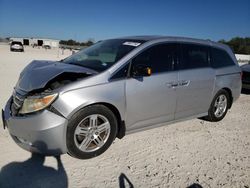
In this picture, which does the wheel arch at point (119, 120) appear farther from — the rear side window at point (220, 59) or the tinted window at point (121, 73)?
the rear side window at point (220, 59)

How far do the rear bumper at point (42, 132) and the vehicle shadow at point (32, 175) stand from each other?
0.70 feet

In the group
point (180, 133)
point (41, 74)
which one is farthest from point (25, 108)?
point (180, 133)

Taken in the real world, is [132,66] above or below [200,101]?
above

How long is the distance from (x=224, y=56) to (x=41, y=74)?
3.94 meters

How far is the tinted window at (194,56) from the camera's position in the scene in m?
4.31

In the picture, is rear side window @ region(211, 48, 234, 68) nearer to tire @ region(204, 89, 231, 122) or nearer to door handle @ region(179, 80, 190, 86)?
tire @ region(204, 89, 231, 122)

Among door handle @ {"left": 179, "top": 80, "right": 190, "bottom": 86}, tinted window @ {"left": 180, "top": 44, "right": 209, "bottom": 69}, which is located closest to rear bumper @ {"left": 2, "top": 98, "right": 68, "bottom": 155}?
door handle @ {"left": 179, "top": 80, "right": 190, "bottom": 86}

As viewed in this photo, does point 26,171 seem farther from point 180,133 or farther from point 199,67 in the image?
point 199,67

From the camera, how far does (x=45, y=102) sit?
291 centimetres

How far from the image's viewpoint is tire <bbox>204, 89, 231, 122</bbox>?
501cm

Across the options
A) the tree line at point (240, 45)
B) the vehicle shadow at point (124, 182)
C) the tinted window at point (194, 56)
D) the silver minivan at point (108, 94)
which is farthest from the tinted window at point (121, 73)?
the tree line at point (240, 45)

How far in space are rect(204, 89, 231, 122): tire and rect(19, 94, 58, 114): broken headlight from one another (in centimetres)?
344

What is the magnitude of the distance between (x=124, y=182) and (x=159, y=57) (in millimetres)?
2110

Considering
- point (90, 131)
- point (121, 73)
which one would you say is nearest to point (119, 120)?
point (90, 131)
